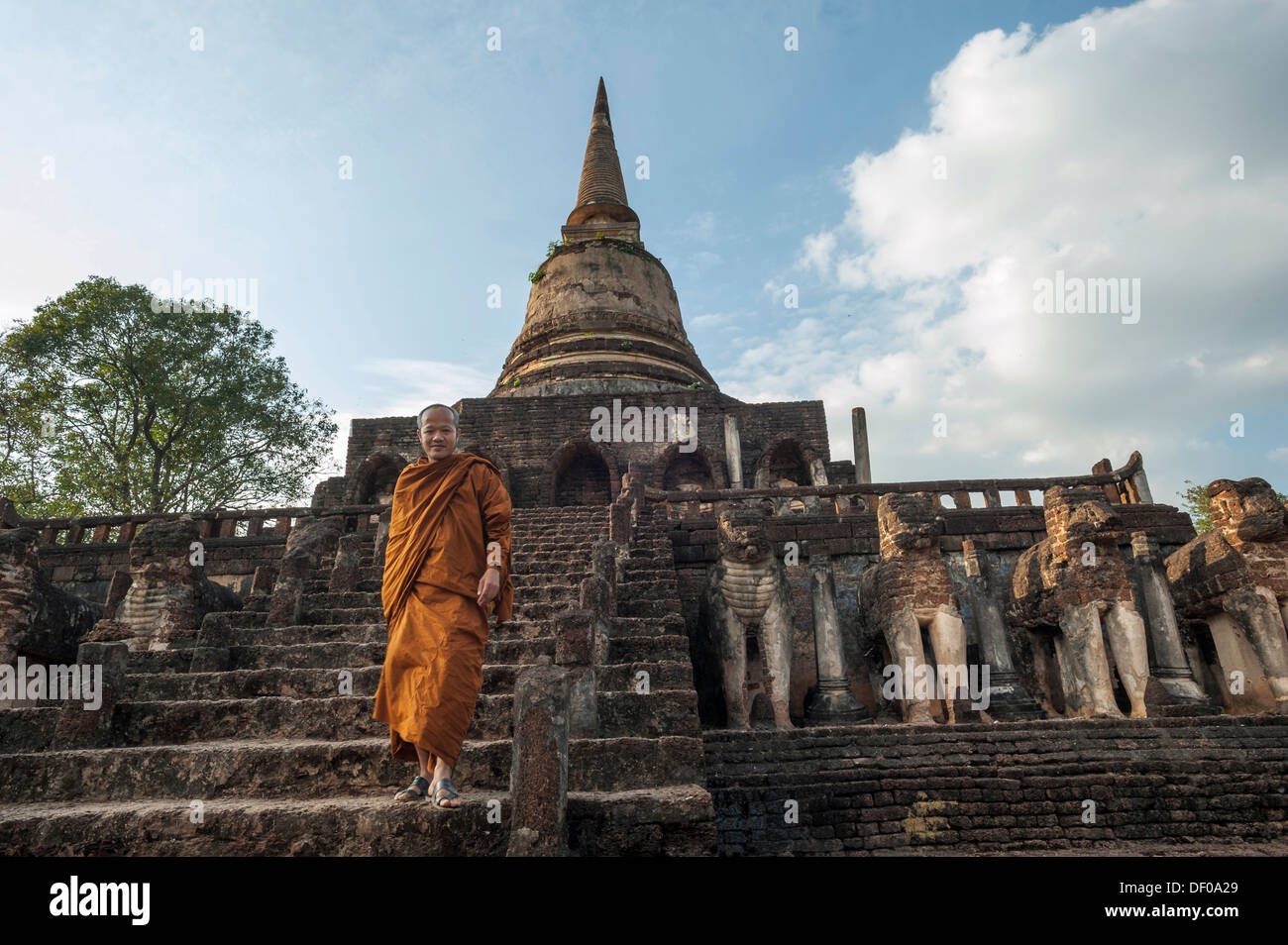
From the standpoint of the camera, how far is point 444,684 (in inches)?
125

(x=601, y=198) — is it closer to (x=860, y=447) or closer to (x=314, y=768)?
(x=860, y=447)

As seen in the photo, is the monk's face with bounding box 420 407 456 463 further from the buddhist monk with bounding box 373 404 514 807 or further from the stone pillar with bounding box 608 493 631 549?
the stone pillar with bounding box 608 493 631 549

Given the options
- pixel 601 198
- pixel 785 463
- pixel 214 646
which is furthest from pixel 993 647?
pixel 601 198

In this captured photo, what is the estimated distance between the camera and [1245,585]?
657 cm

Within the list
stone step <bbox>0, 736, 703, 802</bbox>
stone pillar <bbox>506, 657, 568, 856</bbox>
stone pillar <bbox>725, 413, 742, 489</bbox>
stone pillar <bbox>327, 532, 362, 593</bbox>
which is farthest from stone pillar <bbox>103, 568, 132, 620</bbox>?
stone pillar <bbox>725, 413, 742, 489</bbox>

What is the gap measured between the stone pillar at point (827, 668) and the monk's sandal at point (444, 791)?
168 inches

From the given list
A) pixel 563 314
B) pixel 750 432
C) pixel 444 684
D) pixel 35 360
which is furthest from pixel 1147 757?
pixel 35 360

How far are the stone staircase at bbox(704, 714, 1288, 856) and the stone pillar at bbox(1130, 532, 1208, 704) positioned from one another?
129 centimetres

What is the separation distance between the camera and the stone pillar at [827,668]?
656 centimetres

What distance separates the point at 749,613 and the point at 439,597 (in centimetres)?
346

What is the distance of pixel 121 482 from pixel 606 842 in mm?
18396

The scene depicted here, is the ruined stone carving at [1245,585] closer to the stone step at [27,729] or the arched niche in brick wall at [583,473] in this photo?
the stone step at [27,729]

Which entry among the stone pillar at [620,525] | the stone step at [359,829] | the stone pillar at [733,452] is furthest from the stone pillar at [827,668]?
the stone pillar at [733,452]
